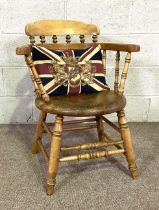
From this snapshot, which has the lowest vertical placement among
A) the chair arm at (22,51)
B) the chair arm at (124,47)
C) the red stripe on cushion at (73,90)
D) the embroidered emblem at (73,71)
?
the red stripe on cushion at (73,90)

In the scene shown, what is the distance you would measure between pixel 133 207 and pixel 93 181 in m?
0.26

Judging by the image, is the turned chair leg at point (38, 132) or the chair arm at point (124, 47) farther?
the turned chair leg at point (38, 132)

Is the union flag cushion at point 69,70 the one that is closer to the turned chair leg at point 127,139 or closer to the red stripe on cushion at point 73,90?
the red stripe on cushion at point 73,90

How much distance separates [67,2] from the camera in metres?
1.97

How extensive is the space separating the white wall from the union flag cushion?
0.57 metres

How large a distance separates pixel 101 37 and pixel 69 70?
0.69 meters

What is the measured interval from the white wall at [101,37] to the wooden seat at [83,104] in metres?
0.77

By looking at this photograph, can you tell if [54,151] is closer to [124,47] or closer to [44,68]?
[44,68]

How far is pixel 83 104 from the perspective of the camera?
1284 millimetres

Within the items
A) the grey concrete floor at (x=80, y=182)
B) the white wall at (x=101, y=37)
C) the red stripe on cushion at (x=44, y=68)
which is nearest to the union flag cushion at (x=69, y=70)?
the red stripe on cushion at (x=44, y=68)

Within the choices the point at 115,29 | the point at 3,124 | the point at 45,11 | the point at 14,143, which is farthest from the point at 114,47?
the point at 3,124

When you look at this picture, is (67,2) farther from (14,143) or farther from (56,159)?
(56,159)

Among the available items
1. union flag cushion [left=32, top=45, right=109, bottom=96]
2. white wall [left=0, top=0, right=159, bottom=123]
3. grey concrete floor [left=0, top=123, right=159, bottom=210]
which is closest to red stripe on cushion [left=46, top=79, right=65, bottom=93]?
union flag cushion [left=32, top=45, right=109, bottom=96]

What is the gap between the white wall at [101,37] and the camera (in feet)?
6.46
